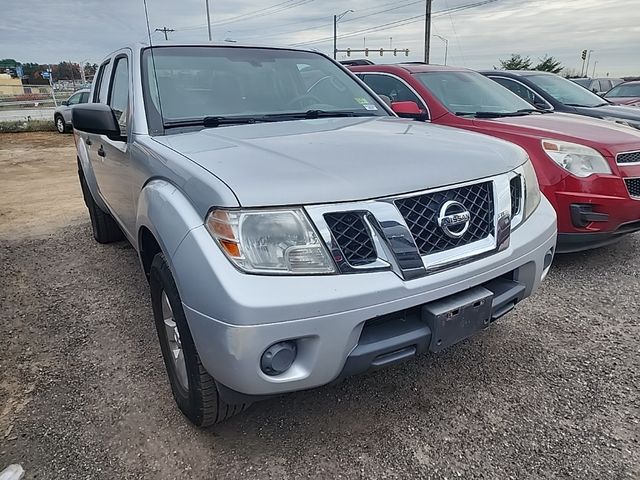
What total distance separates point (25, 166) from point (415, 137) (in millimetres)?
10935

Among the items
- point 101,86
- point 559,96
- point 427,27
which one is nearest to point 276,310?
point 101,86

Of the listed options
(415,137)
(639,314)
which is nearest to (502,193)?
(415,137)

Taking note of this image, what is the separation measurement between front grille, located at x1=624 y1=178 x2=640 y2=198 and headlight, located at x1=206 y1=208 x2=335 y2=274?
302 cm

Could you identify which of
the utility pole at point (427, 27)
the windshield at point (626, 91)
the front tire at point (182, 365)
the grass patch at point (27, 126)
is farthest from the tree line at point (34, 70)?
the front tire at point (182, 365)

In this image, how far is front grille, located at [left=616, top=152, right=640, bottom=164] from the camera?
3.63m

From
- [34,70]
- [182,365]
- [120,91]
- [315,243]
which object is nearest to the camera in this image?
[315,243]

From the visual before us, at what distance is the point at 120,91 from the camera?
3.18 meters

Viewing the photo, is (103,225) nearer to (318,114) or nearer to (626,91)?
(318,114)

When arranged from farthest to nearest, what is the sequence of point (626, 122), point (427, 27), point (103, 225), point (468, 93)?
point (427, 27) < point (626, 122) < point (468, 93) < point (103, 225)

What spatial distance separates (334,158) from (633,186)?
2883 millimetres

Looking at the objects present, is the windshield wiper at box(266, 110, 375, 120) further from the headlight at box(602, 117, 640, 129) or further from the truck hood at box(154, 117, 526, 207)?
the headlight at box(602, 117, 640, 129)

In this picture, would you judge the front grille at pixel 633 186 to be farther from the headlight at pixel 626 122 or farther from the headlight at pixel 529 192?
the headlight at pixel 626 122

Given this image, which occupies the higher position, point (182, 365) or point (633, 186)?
point (633, 186)

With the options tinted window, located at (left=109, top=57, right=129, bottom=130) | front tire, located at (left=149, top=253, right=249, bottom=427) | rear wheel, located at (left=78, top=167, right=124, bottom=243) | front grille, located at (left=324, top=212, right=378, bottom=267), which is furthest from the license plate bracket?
rear wheel, located at (left=78, top=167, right=124, bottom=243)
